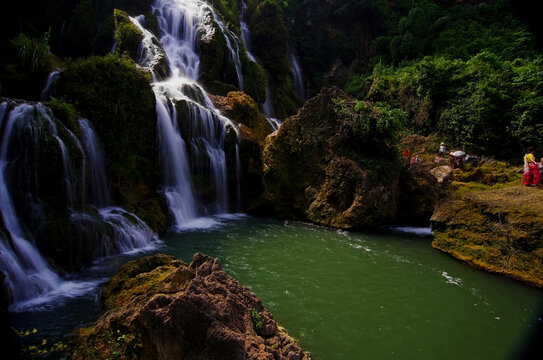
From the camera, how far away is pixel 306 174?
12.4 m

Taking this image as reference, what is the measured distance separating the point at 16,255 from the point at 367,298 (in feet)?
20.6

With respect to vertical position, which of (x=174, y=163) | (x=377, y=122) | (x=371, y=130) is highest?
(x=377, y=122)

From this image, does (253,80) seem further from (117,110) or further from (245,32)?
(117,110)

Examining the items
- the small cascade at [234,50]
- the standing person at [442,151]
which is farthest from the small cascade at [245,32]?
the standing person at [442,151]

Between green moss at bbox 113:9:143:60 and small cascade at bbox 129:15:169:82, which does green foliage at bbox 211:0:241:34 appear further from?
green moss at bbox 113:9:143:60

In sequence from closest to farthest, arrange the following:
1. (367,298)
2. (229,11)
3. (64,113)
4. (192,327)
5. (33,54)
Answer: (192,327), (367,298), (64,113), (33,54), (229,11)

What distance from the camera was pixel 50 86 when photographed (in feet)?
29.3

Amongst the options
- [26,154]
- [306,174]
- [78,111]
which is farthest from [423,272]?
[78,111]

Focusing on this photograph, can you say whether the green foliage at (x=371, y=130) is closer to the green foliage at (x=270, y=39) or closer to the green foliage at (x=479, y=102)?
the green foliage at (x=479, y=102)

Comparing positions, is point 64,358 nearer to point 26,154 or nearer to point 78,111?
point 26,154

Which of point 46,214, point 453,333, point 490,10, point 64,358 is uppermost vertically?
point 490,10

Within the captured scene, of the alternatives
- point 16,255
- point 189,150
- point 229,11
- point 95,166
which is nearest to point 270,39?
point 229,11

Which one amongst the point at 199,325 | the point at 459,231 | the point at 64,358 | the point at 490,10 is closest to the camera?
the point at 199,325

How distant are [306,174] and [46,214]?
27.8ft
